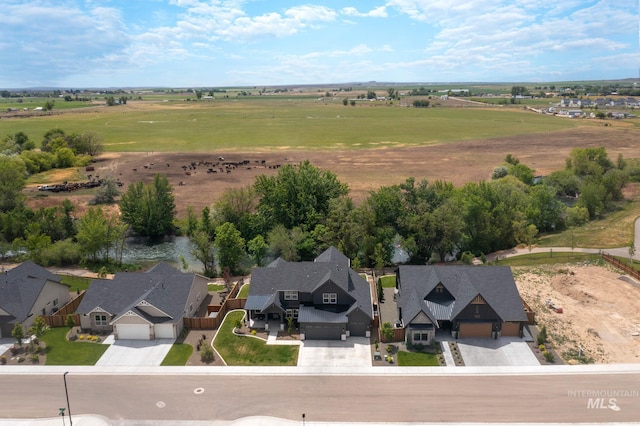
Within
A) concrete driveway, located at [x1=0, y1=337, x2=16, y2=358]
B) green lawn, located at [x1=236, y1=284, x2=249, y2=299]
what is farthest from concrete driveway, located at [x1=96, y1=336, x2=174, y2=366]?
green lawn, located at [x1=236, y1=284, x2=249, y2=299]

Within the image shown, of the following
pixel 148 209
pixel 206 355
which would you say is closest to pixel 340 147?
pixel 148 209

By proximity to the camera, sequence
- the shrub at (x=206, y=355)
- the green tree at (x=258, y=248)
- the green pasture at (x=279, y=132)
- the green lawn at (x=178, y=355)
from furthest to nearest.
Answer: the green pasture at (x=279, y=132) < the green tree at (x=258, y=248) < the shrub at (x=206, y=355) < the green lawn at (x=178, y=355)

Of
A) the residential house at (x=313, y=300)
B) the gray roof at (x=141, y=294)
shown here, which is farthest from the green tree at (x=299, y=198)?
the gray roof at (x=141, y=294)

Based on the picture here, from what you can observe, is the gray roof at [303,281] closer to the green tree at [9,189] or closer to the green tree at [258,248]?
the green tree at [258,248]

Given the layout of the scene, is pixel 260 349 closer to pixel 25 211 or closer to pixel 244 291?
pixel 244 291

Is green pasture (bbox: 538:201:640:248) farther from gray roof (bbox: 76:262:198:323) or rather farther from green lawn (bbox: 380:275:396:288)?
gray roof (bbox: 76:262:198:323)

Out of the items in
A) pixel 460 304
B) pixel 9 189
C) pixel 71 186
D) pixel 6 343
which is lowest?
pixel 6 343

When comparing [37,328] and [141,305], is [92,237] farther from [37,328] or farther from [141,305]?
[141,305]
